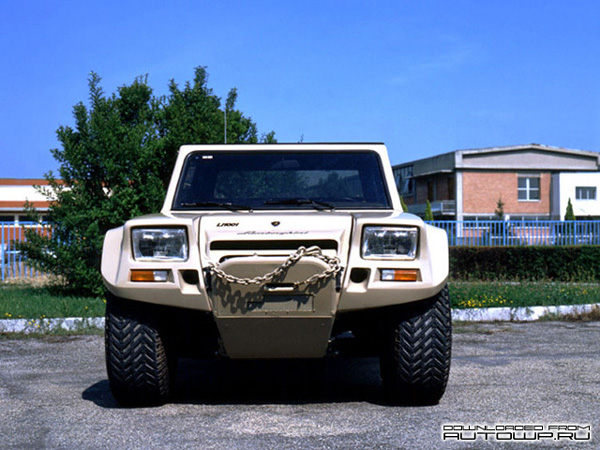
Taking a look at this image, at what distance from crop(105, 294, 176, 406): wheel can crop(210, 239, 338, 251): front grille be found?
68 centimetres

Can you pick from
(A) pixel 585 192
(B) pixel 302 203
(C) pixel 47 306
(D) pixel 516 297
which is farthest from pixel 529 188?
(B) pixel 302 203

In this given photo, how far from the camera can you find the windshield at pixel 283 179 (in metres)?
5.93

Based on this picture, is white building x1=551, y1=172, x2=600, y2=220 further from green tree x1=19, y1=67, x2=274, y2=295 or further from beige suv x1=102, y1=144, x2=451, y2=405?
beige suv x1=102, y1=144, x2=451, y2=405

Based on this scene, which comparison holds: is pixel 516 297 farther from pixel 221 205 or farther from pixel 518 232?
pixel 518 232

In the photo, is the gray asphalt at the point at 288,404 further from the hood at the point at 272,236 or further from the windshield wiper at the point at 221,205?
the windshield wiper at the point at 221,205

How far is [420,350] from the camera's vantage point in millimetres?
4910

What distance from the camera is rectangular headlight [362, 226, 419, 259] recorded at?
188 inches

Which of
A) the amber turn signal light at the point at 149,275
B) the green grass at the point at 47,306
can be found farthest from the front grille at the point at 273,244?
the green grass at the point at 47,306

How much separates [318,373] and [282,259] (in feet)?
7.45

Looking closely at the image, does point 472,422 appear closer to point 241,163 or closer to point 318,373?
point 318,373

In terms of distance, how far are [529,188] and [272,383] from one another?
173ft

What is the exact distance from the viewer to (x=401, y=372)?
4.93 m

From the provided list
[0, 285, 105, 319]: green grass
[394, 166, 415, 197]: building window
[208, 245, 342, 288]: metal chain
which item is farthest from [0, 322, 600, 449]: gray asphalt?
[394, 166, 415, 197]: building window

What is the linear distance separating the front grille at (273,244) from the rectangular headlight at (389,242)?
21 centimetres
